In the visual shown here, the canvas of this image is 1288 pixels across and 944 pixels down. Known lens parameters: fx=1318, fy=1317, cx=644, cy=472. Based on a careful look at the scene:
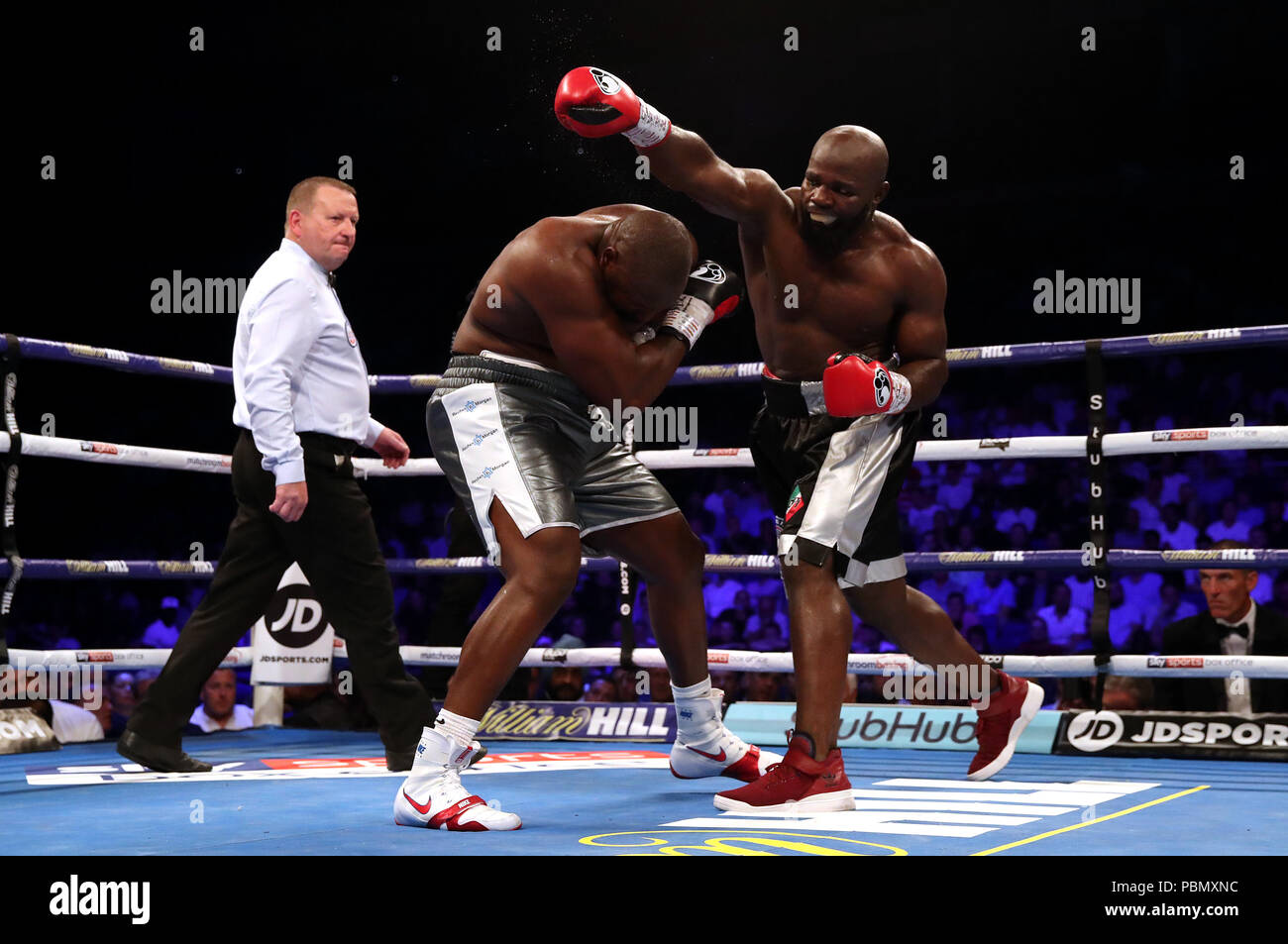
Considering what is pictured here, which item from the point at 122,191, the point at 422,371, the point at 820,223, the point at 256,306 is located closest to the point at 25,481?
the point at 122,191

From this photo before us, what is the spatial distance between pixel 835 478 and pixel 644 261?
553 mm

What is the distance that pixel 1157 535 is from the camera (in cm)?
621

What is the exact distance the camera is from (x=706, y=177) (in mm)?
2254

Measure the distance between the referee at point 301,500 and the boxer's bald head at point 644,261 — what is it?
93 cm

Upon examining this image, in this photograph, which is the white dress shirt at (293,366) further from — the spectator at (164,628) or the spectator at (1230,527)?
the spectator at (1230,527)

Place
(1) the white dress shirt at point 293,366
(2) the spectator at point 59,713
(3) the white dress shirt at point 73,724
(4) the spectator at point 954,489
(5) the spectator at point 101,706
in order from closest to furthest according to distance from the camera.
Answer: (1) the white dress shirt at point 293,366 → (2) the spectator at point 59,713 → (3) the white dress shirt at point 73,724 → (5) the spectator at point 101,706 → (4) the spectator at point 954,489

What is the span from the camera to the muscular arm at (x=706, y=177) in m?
2.23

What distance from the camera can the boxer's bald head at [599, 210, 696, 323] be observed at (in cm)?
217

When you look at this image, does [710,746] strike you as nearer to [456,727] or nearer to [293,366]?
[456,727]

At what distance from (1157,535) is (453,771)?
494cm

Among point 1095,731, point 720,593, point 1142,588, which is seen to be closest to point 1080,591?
point 1142,588

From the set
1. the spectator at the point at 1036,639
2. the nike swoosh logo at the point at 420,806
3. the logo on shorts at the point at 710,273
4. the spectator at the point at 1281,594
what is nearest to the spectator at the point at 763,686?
the spectator at the point at 1036,639

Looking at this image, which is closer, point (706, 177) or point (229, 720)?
point (706, 177)
